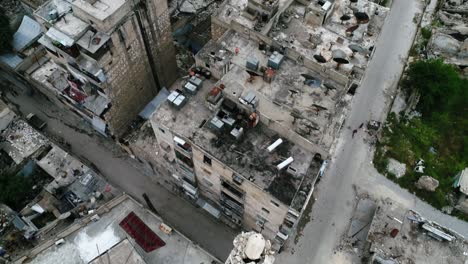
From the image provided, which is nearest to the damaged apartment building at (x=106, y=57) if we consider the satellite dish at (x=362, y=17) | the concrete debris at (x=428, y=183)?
the satellite dish at (x=362, y=17)

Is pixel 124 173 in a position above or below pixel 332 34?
below

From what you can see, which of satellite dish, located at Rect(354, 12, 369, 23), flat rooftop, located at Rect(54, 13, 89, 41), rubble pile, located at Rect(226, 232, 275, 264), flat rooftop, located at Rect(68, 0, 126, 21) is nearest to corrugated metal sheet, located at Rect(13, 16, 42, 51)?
flat rooftop, located at Rect(54, 13, 89, 41)

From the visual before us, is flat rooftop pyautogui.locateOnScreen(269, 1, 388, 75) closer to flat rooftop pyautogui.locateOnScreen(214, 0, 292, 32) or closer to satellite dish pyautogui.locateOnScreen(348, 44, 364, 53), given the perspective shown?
satellite dish pyautogui.locateOnScreen(348, 44, 364, 53)

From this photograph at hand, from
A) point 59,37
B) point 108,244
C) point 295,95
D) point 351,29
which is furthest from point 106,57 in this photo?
point 351,29

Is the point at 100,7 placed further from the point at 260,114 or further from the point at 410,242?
the point at 410,242

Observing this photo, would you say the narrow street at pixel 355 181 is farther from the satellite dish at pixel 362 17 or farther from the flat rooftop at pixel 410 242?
the satellite dish at pixel 362 17
